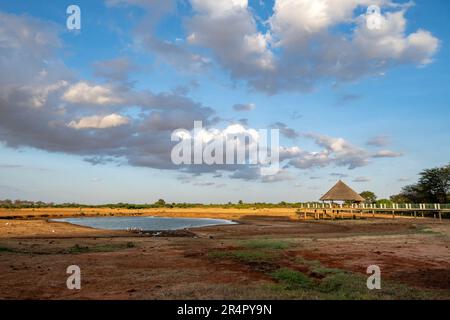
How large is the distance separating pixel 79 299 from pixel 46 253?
33.4 feet

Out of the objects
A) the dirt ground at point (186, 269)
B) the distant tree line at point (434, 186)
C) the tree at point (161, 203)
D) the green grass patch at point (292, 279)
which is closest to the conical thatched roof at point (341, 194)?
the distant tree line at point (434, 186)

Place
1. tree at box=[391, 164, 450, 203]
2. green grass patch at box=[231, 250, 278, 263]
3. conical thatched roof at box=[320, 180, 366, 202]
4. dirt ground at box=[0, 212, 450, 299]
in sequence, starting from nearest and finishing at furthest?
dirt ground at box=[0, 212, 450, 299], green grass patch at box=[231, 250, 278, 263], conical thatched roof at box=[320, 180, 366, 202], tree at box=[391, 164, 450, 203]

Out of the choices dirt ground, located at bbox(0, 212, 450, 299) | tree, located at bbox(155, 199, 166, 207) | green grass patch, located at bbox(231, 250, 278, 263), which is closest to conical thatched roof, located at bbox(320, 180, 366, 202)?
dirt ground, located at bbox(0, 212, 450, 299)

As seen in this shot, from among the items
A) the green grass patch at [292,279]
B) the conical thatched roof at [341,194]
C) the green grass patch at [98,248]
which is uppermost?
the conical thatched roof at [341,194]

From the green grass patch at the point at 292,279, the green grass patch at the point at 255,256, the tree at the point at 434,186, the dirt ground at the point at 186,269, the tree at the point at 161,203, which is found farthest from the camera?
the tree at the point at 161,203

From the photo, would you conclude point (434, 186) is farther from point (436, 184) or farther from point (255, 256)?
point (255, 256)

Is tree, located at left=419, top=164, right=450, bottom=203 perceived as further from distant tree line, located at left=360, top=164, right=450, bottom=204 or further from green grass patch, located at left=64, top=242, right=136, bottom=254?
green grass patch, located at left=64, top=242, right=136, bottom=254

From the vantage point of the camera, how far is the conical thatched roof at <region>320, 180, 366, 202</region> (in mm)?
53094

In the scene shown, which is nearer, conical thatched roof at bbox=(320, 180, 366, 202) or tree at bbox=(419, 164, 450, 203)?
conical thatched roof at bbox=(320, 180, 366, 202)

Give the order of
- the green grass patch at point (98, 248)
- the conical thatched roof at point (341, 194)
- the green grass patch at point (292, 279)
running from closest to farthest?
the green grass patch at point (292, 279)
the green grass patch at point (98, 248)
the conical thatched roof at point (341, 194)

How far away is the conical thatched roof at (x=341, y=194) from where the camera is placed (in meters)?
53.1

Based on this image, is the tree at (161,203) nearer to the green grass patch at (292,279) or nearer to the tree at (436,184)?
the tree at (436,184)
